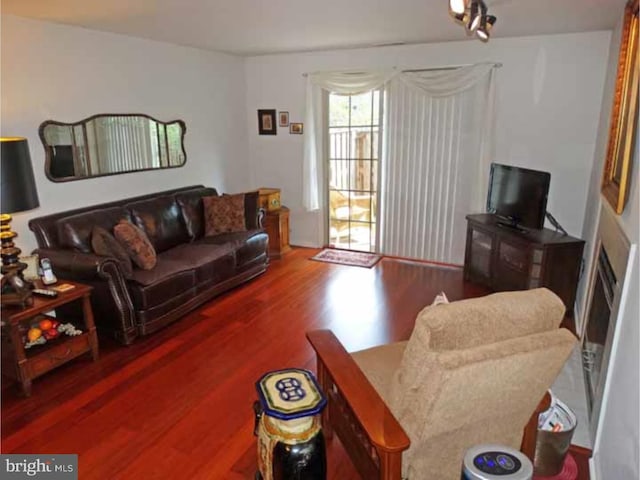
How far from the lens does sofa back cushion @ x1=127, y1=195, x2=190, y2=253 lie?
4.18 metres

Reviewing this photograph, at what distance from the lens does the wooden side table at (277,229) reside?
538 cm

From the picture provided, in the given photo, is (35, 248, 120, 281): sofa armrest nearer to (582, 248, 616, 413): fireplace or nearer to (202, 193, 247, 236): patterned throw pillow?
(202, 193, 247, 236): patterned throw pillow

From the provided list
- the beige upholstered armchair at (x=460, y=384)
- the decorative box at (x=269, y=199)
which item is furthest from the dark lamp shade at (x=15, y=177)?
the decorative box at (x=269, y=199)

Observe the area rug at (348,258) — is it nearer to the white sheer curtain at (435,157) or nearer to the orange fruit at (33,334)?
the white sheer curtain at (435,157)

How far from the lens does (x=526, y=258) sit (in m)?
3.79

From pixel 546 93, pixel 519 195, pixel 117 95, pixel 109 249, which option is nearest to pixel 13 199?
pixel 109 249

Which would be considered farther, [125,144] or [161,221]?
[161,221]

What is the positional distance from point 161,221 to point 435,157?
2.93 m

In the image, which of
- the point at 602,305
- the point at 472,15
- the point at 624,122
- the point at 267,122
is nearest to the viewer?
the point at 472,15

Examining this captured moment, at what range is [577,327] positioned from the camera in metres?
3.64

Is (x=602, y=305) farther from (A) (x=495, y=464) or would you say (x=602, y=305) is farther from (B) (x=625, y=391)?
(A) (x=495, y=464)

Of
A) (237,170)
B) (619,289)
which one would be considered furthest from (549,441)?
(237,170)

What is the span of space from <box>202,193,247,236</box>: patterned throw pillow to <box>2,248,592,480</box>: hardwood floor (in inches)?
24.4

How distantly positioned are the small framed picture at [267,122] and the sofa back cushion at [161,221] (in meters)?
1.73
